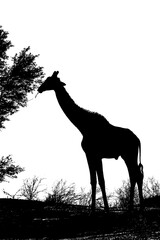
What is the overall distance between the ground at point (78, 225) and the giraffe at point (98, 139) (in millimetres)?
852

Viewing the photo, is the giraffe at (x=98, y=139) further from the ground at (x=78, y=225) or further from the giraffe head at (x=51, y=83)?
the ground at (x=78, y=225)

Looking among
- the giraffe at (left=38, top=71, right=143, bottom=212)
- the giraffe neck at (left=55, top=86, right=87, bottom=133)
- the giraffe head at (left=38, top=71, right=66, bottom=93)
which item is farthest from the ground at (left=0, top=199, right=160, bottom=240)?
the giraffe head at (left=38, top=71, right=66, bottom=93)

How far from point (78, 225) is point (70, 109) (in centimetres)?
287

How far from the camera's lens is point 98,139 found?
919cm

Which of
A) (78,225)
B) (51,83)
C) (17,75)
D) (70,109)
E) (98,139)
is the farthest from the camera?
(17,75)

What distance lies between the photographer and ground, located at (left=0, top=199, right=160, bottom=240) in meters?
6.64

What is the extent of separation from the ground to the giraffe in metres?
0.85

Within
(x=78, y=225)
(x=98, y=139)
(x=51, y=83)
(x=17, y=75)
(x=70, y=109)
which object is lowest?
(x=78, y=225)

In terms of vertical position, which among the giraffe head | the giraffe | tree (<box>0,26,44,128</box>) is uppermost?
tree (<box>0,26,44,128</box>)

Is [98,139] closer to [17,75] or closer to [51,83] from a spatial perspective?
[51,83]

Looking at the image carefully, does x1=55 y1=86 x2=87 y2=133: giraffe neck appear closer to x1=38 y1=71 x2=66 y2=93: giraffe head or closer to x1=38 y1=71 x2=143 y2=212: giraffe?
x1=38 y1=71 x2=143 y2=212: giraffe

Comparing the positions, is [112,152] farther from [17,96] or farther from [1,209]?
[17,96]

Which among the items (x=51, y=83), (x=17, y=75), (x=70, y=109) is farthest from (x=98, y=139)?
(x=17, y=75)

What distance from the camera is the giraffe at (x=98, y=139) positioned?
9086mm
